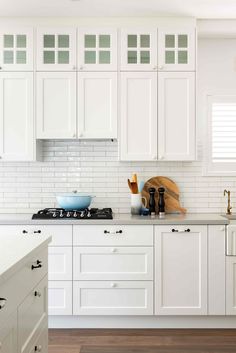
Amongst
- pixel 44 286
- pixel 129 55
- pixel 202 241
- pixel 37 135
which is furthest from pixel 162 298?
pixel 129 55

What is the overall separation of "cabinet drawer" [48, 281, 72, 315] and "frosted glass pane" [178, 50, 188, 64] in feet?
7.48

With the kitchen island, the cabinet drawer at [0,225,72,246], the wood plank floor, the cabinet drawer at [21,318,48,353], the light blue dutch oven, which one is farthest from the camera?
the light blue dutch oven

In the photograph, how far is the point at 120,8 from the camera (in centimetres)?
396

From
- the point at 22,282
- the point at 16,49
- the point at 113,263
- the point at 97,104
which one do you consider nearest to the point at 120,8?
the point at 97,104

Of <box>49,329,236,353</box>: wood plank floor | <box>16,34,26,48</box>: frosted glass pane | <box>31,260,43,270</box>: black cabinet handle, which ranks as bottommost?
<box>49,329,236,353</box>: wood plank floor

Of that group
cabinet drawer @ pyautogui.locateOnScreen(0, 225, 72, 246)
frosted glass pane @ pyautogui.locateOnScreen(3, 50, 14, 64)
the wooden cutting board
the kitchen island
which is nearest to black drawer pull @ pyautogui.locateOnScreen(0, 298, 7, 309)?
the kitchen island

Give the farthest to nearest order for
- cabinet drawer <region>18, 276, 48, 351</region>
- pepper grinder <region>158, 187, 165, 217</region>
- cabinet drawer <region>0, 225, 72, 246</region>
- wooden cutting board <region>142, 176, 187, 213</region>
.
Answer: wooden cutting board <region>142, 176, 187, 213</region> → pepper grinder <region>158, 187, 165, 217</region> → cabinet drawer <region>0, 225, 72, 246</region> → cabinet drawer <region>18, 276, 48, 351</region>

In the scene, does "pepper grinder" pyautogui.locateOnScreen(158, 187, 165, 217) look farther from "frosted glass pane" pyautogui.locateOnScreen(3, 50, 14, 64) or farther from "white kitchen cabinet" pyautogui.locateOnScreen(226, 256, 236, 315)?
"frosted glass pane" pyautogui.locateOnScreen(3, 50, 14, 64)

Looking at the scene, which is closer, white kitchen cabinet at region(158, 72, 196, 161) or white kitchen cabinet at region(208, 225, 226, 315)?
white kitchen cabinet at region(208, 225, 226, 315)

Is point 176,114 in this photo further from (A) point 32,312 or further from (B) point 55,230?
(A) point 32,312

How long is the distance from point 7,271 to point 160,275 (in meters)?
2.37

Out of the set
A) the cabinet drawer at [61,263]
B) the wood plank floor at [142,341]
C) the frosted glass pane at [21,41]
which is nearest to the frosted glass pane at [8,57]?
the frosted glass pane at [21,41]

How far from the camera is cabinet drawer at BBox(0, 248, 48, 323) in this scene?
1729 mm

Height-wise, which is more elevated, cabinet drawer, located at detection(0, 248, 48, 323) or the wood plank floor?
cabinet drawer, located at detection(0, 248, 48, 323)
